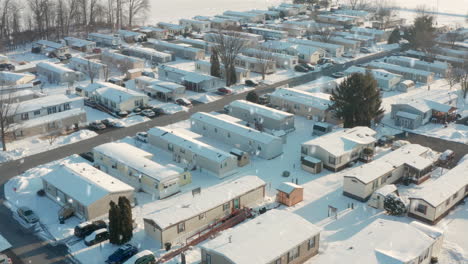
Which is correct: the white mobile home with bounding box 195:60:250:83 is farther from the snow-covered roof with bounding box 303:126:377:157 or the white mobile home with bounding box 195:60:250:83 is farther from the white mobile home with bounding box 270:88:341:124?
the snow-covered roof with bounding box 303:126:377:157

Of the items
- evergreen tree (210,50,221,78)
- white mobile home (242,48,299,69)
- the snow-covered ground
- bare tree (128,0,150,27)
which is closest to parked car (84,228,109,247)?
the snow-covered ground

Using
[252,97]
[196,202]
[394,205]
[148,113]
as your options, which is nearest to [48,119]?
[148,113]

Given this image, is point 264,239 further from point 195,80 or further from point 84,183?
point 195,80

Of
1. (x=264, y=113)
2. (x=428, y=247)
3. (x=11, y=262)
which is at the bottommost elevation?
(x=11, y=262)

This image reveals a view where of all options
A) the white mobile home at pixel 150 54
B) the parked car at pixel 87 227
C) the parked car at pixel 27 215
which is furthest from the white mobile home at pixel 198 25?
the parked car at pixel 87 227

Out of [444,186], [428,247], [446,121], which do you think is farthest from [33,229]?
[446,121]

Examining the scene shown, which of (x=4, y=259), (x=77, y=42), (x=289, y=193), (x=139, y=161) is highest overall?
(x=77, y=42)

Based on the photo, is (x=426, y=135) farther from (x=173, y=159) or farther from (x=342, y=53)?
(x=342, y=53)

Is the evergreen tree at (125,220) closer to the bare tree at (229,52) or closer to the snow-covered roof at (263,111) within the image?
the snow-covered roof at (263,111)
